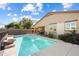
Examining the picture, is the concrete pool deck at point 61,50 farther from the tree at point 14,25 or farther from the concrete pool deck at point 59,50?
the tree at point 14,25

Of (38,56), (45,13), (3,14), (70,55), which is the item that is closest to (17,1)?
(3,14)

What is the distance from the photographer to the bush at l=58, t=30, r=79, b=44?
11.6ft

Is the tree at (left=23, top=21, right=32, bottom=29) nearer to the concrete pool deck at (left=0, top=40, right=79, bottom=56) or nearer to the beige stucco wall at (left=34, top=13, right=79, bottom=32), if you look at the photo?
the beige stucco wall at (left=34, top=13, right=79, bottom=32)

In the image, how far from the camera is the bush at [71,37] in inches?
139

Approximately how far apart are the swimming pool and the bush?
0.20 metres

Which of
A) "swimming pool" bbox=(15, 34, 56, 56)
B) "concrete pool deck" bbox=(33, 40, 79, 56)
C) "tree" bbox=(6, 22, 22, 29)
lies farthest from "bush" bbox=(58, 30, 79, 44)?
"tree" bbox=(6, 22, 22, 29)

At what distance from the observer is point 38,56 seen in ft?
11.5

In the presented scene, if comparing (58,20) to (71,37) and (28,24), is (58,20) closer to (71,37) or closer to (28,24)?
(71,37)

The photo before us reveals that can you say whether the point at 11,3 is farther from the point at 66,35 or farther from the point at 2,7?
the point at 66,35

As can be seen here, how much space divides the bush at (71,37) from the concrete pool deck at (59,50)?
7 cm

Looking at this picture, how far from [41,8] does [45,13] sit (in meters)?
0.13

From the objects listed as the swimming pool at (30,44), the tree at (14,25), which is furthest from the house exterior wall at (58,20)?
the tree at (14,25)

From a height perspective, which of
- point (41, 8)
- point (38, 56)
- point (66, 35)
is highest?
point (41, 8)

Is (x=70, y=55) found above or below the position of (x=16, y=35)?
below
